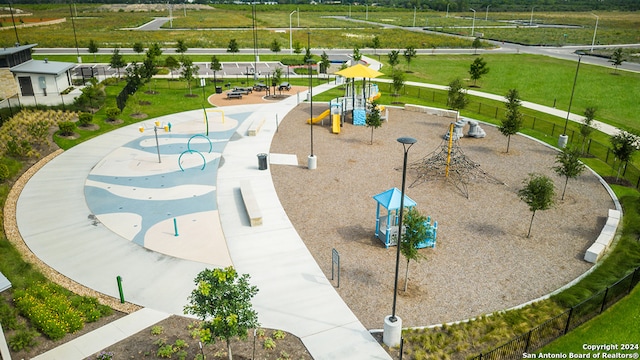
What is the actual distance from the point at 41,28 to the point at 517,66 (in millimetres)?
103247

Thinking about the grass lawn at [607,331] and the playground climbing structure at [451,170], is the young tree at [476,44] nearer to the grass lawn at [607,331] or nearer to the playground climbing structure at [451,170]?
the playground climbing structure at [451,170]

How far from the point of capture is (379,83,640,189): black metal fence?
26609 millimetres

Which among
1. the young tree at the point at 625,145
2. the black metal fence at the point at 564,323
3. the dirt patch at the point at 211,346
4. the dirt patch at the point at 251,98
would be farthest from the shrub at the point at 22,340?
the dirt patch at the point at 251,98

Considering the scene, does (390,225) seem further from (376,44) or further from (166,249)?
(376,44)

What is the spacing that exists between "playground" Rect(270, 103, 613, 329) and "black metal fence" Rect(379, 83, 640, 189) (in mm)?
2227

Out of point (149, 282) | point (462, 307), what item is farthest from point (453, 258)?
point (149, 282)

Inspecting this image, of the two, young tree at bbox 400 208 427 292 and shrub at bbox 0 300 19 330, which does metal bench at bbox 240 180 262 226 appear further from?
shrub at bbox 0 300 19 330

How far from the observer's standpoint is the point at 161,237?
19281 mm

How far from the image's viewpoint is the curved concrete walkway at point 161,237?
46.9 ft

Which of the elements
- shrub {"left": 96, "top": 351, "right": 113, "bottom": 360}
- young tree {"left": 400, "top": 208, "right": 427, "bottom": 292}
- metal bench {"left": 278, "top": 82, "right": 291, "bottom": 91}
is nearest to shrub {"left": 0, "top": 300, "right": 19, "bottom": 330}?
shrub {"left": 96, "top": 351, "right": 113, "bottom": 360}

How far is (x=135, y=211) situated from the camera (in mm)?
21672

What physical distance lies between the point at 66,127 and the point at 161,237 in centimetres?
1734

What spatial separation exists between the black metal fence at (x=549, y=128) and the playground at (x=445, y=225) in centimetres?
223

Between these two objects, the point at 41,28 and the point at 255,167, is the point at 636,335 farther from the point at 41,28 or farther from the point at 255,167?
the point at 41,28
